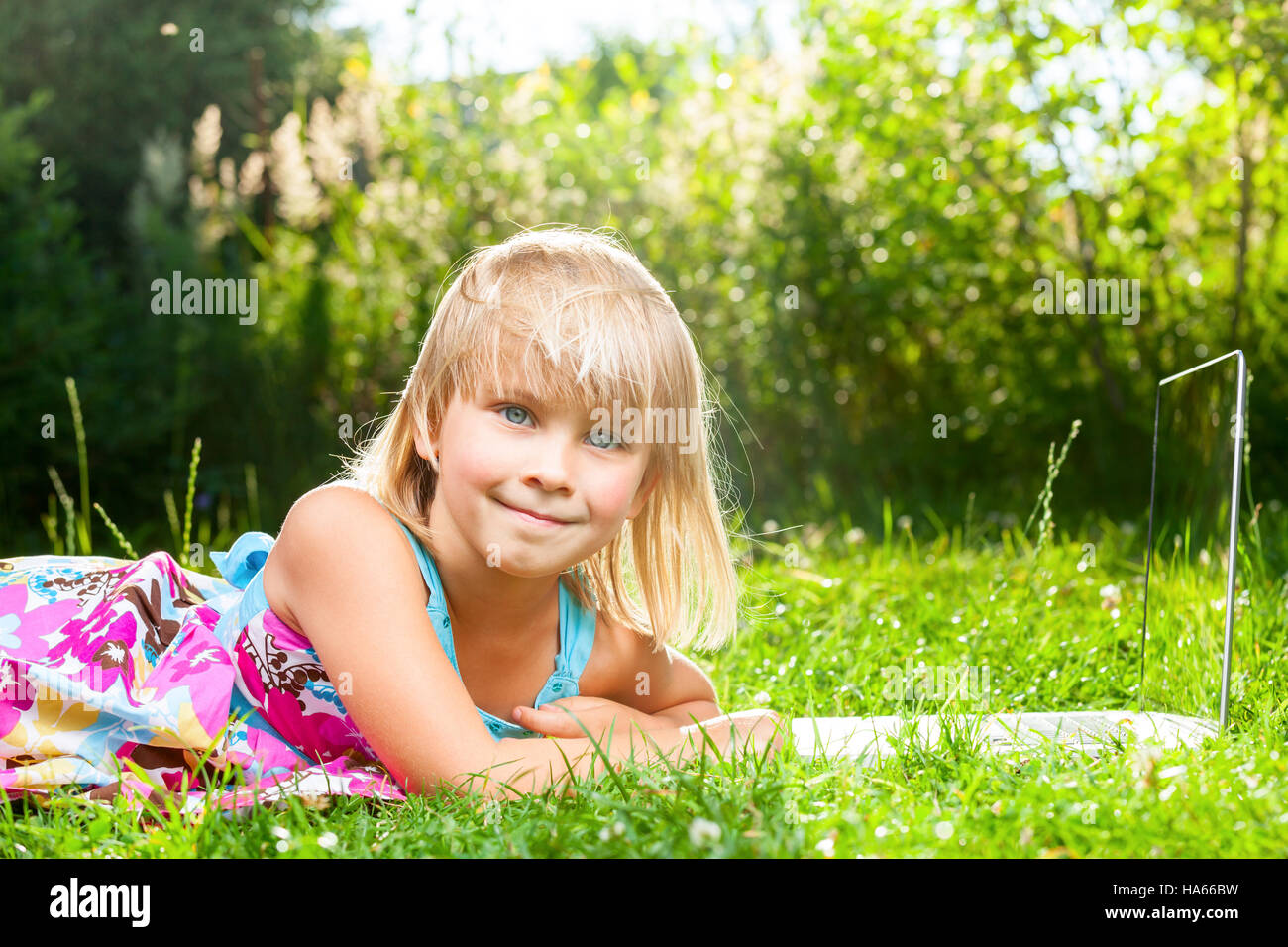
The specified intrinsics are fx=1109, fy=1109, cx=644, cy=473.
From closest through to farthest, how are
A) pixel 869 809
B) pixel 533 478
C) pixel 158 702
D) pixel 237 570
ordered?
pixel 869 809 → pixel 533 478 → pixel 158 702 → pixel 237 570

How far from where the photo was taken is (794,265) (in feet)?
16.4

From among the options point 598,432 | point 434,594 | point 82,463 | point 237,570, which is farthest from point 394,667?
point 82,463

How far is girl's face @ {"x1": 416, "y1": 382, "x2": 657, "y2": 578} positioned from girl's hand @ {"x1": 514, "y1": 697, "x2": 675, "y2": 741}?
1.01 feet

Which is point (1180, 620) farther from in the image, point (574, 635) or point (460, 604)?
point (460, 604)

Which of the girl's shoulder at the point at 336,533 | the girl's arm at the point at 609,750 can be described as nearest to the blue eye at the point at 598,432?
the girl's shoulder at the point at 336,533

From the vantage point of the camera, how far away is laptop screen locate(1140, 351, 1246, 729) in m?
2.07

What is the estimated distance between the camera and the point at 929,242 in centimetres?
502

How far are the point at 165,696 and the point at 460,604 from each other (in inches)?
20.5

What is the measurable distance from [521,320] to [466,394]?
0.50 feet

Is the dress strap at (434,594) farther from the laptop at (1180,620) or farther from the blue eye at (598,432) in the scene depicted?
the laptop at (1180,620)

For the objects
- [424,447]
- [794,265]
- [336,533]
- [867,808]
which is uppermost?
[794,265]

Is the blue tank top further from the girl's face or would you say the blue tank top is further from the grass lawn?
the grass lawn

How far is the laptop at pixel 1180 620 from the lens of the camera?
1931 millimetres
